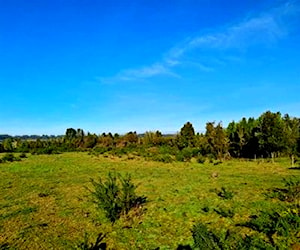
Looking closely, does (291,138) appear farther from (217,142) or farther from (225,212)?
(225,212)

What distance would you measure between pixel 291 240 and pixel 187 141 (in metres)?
57.0

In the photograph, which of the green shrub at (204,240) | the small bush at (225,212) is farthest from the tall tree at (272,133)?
the green shrub at (204,240)

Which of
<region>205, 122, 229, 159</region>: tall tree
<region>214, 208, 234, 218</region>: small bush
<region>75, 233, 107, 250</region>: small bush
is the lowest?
<region>75, 233, 107, 250</region>: small bush

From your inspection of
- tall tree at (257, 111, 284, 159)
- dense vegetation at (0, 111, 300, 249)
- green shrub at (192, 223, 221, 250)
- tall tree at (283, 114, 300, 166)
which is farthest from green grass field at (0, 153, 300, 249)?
tall tree at (257, 111, 284, 159)

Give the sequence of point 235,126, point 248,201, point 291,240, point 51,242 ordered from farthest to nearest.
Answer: point 235,126 < point 248,201 < point 51,242 < point 291,240

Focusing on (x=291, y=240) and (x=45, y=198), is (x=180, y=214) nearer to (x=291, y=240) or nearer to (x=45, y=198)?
(x=291, y=240)

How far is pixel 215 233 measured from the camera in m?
10.0

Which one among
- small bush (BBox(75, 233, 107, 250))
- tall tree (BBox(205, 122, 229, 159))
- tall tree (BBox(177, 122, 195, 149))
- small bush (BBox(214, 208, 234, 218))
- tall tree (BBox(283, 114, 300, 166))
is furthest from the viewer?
tall tree (BBox(177, 122, 195, 149))

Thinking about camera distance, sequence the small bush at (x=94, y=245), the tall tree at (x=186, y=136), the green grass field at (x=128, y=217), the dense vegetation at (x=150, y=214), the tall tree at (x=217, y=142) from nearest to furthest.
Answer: the small bush at (x=94, y=245)
the dense vegetation at (x=150, y=214)
the green grass field at (x=128, y=217)
the tall tree at (x=217, y=142)
the tall tree at (x=186, y=136)

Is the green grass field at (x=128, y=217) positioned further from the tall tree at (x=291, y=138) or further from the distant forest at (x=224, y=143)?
the distant forest at (x=224, y=143)

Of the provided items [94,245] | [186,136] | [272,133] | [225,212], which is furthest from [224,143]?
[94,245]

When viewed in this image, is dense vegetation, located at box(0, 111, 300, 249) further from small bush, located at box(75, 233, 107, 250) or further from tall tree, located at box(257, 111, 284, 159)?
tall tree, located at box(257, 111, 284, 159)

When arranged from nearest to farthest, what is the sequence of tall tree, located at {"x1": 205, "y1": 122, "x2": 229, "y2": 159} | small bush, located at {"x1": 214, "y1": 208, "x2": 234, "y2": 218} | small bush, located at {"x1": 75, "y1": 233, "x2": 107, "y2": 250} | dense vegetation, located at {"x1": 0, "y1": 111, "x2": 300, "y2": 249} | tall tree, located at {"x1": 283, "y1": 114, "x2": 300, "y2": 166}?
1. small bush, located at {"x1": 75, "y1": 233, "x2": 107, "y2": 250}
2. dense vegetation, located at {"x1": 0, "y1": 111, "x2": 300, "y2": 249}
3. small bush, located at {"x1": 214, "y1": 208, "x2": 234, "y2": 218}
4. tall tree, located at {"x1": 283, "y1": 114, "x2": 300, "y2": 166}
5. tall tree, located at {"x1": 205, "y1": 122, "x2": 229, "y2": 159}

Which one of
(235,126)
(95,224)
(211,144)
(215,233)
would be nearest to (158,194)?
(95,224)
